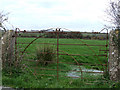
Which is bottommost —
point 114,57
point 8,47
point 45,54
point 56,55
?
point 56,55

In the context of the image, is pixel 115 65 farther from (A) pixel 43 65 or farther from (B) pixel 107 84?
(A) pixel 43 65

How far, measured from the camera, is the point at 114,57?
5684mm

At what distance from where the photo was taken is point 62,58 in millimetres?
10797

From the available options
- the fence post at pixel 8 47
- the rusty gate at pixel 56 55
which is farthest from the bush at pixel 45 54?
the fence post at pixel 8 47

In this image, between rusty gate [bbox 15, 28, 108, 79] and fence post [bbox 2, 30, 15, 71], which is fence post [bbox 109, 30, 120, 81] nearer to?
rusty gate [bbox 15, 28, 108, 79]

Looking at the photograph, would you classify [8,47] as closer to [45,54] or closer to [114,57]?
[45,54]

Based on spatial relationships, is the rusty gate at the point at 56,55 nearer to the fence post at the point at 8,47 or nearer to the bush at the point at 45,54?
the bush at the point at 45,54

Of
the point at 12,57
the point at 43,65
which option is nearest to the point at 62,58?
the point at 43,65

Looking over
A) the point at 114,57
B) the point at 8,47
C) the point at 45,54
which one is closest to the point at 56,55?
the point at 45,54

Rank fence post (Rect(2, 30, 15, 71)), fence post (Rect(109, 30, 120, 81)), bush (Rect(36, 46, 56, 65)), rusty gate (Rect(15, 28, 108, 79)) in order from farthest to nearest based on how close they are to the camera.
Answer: bush (Rect(36, 46, 56, 65)), fence post (Rect(2, 30, 15, 71)), rusty gate (Rect(15, 28, 108, 79)), fence post (Rect(109, 30, 120, 81))

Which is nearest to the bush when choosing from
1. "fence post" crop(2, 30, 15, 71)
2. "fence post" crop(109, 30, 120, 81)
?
"fence post" crop(2, 30, 15, 71)

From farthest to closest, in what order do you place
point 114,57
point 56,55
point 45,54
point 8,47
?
1. point 56,55
2. point 45,54
3. point 8,47
4. point 114,57

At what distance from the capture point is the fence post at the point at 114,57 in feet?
18.4

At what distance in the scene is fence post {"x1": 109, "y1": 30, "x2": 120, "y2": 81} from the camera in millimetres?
5621
